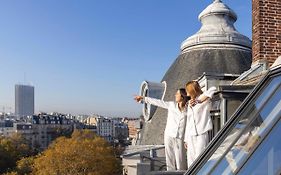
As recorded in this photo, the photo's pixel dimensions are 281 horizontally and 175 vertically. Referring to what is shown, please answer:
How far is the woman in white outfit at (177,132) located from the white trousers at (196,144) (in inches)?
16.9

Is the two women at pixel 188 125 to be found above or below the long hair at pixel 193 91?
below

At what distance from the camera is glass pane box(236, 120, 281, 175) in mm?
2246

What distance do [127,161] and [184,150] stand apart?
4971 mm

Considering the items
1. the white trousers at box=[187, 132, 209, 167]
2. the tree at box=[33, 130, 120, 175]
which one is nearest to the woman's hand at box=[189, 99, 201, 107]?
the white trousers at box=[187, 132, 209, 167]

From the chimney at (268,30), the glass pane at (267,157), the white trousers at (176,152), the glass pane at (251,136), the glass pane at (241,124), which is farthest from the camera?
the chimney at (268,30)

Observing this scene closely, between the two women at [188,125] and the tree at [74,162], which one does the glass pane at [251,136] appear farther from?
the tree at [74,162]

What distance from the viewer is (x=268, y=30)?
8805mm

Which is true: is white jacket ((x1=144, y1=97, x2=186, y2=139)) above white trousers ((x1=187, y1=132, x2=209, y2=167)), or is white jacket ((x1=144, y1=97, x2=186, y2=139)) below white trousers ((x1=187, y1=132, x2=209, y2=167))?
above

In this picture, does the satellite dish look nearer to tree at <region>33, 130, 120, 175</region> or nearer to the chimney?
the chimney

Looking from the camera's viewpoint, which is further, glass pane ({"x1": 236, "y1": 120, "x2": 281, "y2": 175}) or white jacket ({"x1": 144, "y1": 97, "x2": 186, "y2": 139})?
white jacket ({"x1": 144, "y1": 97, "x2": 186, "y2": 139})

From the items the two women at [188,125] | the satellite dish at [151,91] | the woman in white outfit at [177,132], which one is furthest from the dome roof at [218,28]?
the woman in white outfit at [177,132]

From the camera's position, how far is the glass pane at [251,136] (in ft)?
7.90

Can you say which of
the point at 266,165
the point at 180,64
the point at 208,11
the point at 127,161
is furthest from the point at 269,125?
the point at 180,64

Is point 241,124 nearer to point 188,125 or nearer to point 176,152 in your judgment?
point 188,125
